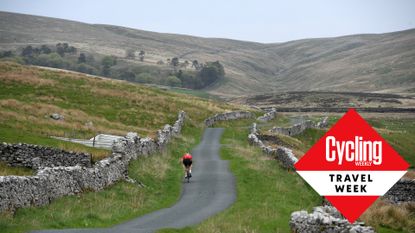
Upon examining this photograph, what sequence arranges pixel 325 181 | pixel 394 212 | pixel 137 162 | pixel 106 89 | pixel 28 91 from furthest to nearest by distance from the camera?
pixel 106 89
pixel 28 91
pixel 137 162
pixel 394 212
pixel 325 181

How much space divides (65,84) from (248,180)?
5108 centimetres

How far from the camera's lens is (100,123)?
5350cm

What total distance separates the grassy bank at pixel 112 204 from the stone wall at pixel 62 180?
13.4 inches

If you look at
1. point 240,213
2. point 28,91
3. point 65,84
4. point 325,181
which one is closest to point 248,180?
point 240,213

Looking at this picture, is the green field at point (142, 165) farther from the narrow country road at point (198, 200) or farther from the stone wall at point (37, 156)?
the stone wall at point (37, 156)

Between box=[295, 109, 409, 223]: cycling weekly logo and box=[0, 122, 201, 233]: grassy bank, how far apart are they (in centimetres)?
761

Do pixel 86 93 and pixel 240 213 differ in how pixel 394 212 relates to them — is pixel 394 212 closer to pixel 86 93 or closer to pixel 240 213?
pixel 240 213

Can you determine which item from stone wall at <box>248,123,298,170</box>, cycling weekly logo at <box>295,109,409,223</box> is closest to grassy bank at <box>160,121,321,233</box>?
stone wall at <box>248,123,298,170</box>

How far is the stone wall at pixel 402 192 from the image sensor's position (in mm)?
35319

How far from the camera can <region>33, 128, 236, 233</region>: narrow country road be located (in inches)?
717

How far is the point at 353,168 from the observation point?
44.2 feet

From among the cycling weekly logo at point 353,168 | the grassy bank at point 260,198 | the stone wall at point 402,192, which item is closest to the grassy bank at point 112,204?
the grassy bank at point 260,198

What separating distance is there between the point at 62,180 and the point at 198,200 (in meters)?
6.22

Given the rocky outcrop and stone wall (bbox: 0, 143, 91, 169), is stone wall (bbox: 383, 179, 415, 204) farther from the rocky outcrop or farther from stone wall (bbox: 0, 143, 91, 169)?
the rocky outcrop
